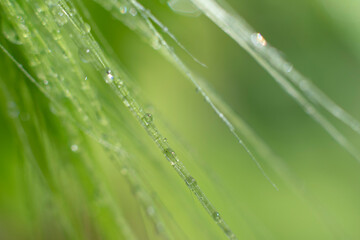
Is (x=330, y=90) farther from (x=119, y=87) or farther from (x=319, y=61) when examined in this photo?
(x=119, y=87)

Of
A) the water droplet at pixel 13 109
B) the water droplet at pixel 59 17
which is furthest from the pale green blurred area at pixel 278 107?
the water droplet at pixel 59 17

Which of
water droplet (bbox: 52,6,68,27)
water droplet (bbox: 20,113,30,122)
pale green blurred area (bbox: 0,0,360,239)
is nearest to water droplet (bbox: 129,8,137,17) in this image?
water droplet (bbox: 52,6,68,27)

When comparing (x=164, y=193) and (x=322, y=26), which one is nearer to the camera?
(x=164, y=193)

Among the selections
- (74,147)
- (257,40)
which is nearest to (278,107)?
(257,40)

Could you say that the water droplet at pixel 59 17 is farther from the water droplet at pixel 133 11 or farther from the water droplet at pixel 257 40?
the water droplet at pixel 257 40

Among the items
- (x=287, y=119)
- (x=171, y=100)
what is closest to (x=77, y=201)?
(x=171, y=100)

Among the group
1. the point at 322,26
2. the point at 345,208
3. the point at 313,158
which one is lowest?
the point at 345,208
